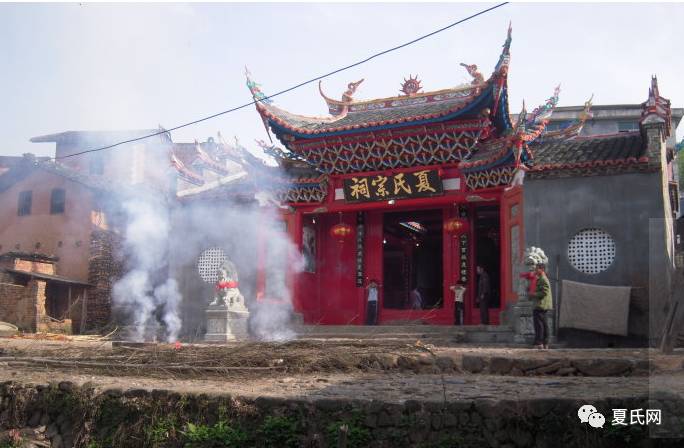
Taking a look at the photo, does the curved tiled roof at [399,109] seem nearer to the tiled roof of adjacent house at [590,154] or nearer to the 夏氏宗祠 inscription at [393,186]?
the 夏氏宗祠 inscription at [393,186]

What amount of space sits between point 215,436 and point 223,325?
647 cm

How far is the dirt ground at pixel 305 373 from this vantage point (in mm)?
7246

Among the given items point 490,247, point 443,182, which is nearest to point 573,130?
point 443,182

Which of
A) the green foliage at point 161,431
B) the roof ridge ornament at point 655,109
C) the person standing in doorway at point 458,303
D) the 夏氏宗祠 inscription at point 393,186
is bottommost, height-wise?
the green foliage at point 161,431

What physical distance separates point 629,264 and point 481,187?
3.40 meters

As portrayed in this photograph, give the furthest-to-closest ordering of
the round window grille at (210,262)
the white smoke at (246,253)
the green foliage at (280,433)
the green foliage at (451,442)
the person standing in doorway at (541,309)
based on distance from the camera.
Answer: the round window grille at (210,262), the white smoke at (246,253), the person standing in doorway at (541,309), the green foliage at (280,433), the green foliage at (451,442)

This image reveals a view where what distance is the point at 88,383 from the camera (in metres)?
8.62

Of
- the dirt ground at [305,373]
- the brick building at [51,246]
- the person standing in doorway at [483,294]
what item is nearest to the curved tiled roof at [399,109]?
the person standing in doorway at [483,294]

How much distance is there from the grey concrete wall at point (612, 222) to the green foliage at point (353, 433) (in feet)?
23.5

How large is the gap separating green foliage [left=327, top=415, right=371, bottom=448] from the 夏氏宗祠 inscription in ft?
28.6

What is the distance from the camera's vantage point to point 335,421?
22.5 ft

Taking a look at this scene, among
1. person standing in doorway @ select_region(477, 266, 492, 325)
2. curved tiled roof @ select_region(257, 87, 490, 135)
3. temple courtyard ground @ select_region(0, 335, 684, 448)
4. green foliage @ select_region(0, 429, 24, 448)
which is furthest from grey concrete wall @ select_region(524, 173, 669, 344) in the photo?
green foliage @ select_region(0, 429, 24, 448)

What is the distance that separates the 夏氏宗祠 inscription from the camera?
584 inches

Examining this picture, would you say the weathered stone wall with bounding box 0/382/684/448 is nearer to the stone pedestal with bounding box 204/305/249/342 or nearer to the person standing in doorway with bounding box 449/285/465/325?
the stone pedestal with bounding box 204/305/249/342
